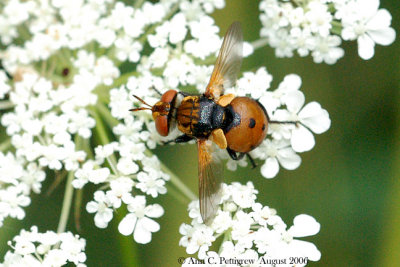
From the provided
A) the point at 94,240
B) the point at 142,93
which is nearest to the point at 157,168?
the point at 142,93

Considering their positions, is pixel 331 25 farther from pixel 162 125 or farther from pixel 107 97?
pixel 107 97

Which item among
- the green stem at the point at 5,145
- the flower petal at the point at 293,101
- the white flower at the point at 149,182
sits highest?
the flower petal at the point at 293,101

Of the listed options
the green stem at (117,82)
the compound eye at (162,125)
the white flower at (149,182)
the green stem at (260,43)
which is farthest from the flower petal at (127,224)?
the green stem at (260,43)

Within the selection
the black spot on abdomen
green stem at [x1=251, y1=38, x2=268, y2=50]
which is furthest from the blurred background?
the black spot on abdomen

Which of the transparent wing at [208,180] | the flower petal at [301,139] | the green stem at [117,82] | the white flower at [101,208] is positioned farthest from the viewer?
the green stem at [117,82]

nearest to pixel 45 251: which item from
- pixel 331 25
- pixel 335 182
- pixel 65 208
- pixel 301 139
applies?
pixel 65 208

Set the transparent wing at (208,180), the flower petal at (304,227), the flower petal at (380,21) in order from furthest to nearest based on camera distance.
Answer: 1. the flower petal at (380,21)
2. the flower petal at (304,227)
3. the transparent wing at (208,180)

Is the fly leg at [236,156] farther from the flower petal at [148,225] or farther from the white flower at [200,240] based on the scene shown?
the flower petal at [148,225]
